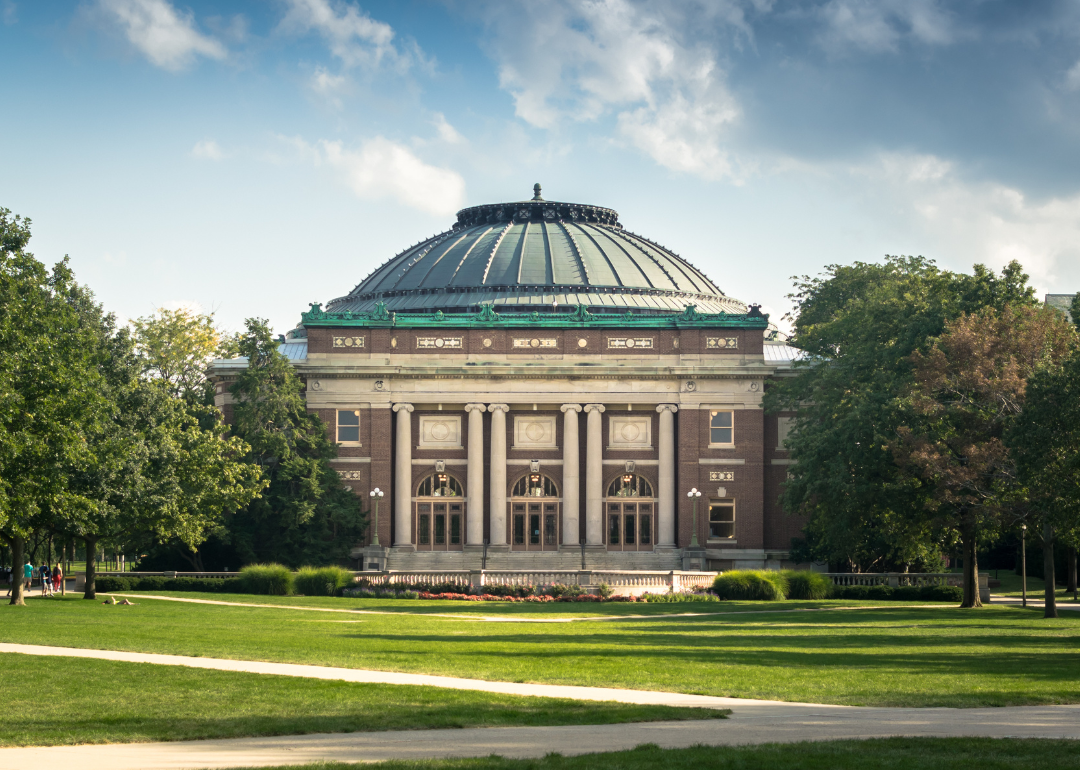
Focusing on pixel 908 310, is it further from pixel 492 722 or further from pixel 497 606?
pixel 492 722

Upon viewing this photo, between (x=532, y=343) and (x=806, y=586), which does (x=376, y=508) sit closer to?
(x=532, y=343)

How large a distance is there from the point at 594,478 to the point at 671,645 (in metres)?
44.3

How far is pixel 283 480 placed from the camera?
66.7 m

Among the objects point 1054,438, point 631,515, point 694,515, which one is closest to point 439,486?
point 631,515

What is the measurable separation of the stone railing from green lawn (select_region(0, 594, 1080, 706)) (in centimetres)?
921

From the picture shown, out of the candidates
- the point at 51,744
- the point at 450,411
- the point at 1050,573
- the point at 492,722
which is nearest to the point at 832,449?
the point at 1050,573

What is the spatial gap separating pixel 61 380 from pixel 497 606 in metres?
18.4

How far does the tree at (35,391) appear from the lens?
39.4 meters

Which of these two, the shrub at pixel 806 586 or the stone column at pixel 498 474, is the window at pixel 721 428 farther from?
the shrub at pixel 806 586

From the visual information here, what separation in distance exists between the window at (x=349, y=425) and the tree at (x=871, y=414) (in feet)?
83.7

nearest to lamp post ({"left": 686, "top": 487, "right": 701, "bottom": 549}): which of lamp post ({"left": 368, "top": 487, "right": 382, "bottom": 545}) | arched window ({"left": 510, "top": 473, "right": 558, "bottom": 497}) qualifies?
arched window ({"left": 510, "top": 473, "right": 558, "bottom": 497})

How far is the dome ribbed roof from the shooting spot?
277 feet

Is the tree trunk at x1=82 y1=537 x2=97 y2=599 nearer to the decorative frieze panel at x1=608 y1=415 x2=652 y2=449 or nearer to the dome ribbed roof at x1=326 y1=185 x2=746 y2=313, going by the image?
the decorative frieze panel at x1=608 y1=415 x2=652 y2=449

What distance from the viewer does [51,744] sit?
14086 mm
